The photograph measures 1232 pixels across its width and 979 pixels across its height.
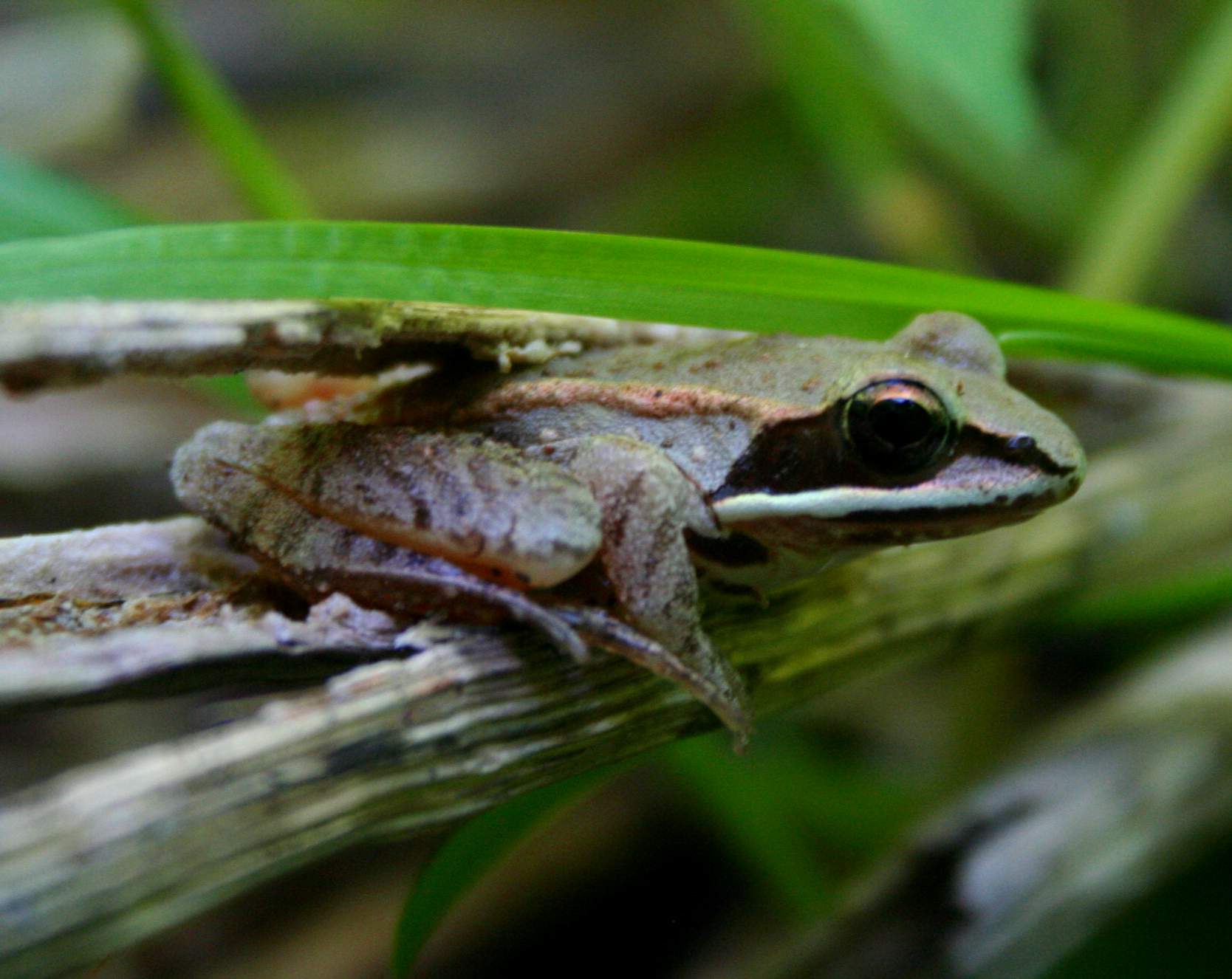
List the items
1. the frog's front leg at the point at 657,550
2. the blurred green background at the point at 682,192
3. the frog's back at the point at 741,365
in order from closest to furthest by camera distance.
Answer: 1. the frog's front leg at the point at 657,550
2. the frog's back at the point at 741,365
3. the blurred green background at the point at 682,192

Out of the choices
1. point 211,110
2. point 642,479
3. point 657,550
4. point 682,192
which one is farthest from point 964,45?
point 682,192

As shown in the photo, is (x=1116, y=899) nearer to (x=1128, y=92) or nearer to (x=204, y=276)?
(x=204, y=276)

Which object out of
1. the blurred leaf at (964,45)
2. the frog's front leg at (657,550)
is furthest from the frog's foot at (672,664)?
the blurred leaf at (964,45)

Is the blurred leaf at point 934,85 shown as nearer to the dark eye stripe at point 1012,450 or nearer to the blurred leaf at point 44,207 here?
the dark eye stripe at point 1012,450

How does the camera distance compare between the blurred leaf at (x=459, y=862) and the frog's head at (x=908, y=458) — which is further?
the frog's head at (x=908, y=458)

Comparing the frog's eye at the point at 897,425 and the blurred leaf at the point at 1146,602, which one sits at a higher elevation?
the frog's eye at the point at 897,425

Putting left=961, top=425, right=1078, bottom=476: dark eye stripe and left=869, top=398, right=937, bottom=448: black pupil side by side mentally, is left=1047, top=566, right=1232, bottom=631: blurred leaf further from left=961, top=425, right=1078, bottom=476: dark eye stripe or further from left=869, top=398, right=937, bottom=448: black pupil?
left=869, top=398, right=937, bottom=448: black pupil
